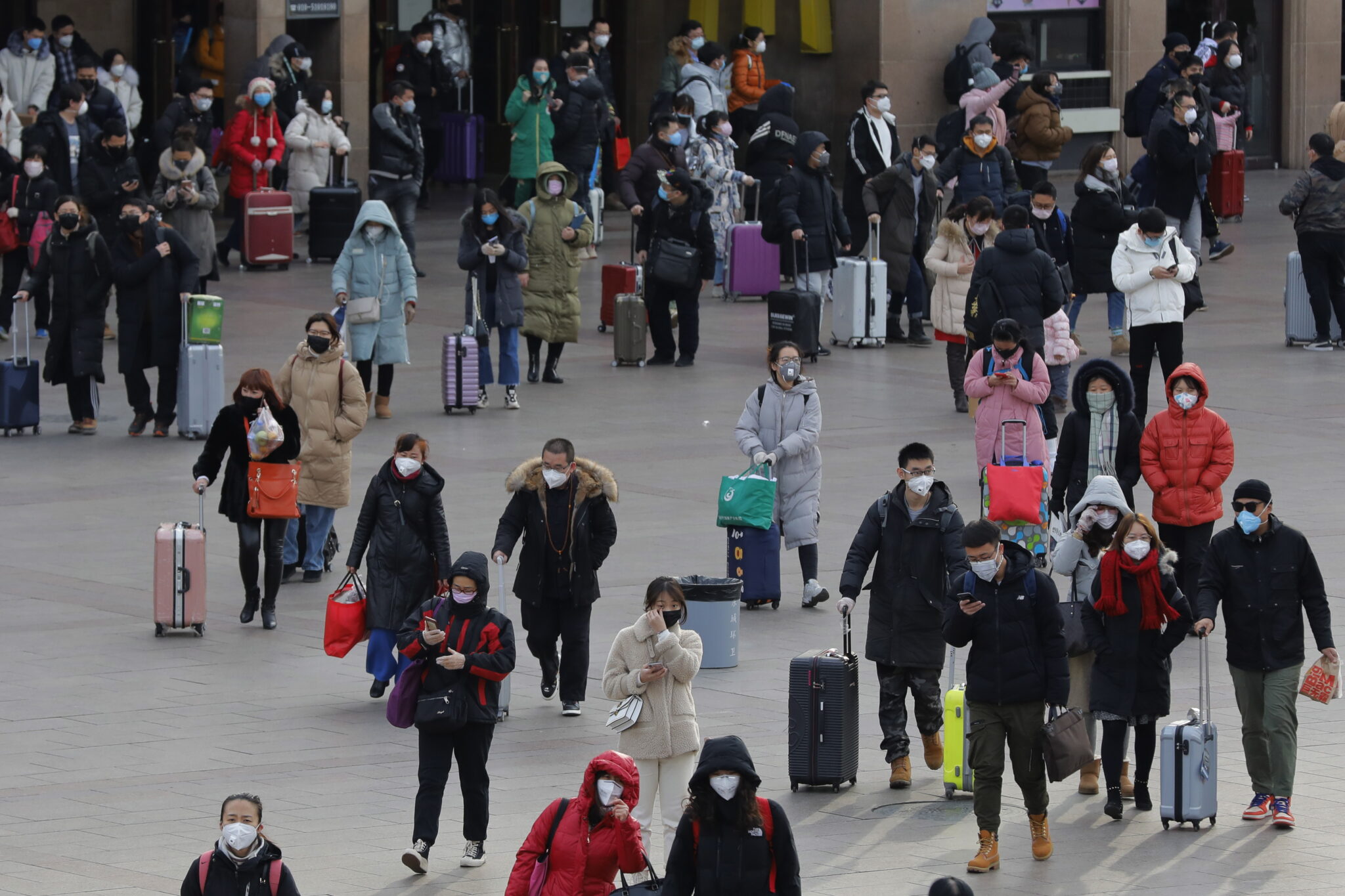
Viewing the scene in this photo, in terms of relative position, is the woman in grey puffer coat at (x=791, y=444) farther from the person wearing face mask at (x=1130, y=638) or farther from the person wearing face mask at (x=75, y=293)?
the person wearing face mask at (x=75, y=293)

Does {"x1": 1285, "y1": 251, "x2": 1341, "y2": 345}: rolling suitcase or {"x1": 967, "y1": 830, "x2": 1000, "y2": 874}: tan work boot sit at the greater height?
{"x1": 1285, "y1": 251, "x2": 1341, "y2": 345}: rolling suitcase

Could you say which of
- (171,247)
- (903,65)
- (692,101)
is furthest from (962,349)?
(903,65)

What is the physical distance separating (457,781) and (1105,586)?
292cm

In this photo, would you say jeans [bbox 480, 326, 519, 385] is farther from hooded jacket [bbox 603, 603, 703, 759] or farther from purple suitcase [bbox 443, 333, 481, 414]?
hooded jacket [bbox 603, 603, 703, 759]

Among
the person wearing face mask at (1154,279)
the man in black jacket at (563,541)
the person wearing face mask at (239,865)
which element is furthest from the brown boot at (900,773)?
the person wearing face mask at (1154,279)

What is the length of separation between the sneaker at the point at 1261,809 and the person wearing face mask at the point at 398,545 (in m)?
3.97

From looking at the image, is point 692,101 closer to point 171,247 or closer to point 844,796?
point 171,247

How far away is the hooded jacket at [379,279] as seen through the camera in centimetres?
1856

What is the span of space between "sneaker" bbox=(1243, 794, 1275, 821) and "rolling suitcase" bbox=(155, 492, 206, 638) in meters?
5.69

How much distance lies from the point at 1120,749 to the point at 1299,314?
1325 cm

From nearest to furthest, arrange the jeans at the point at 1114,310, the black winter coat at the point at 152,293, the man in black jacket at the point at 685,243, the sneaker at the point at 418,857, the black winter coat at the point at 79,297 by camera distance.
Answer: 1. the sneaker at the point at 418,857
2. the black winter coat at the point at 152,293
3. the black winter coat at the point at 79,297
4. the man in black jacket at the point at 685,243
5. the jeans at the point at 1114,310

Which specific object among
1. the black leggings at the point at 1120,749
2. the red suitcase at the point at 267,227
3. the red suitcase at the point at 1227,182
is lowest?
the black leggings at the point at 1120,749

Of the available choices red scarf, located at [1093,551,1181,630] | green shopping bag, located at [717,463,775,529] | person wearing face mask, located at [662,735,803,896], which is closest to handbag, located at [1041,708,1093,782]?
red scarf, located at [1093,551,1181,630]

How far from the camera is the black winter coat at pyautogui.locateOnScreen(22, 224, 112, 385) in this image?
18.3 metres
